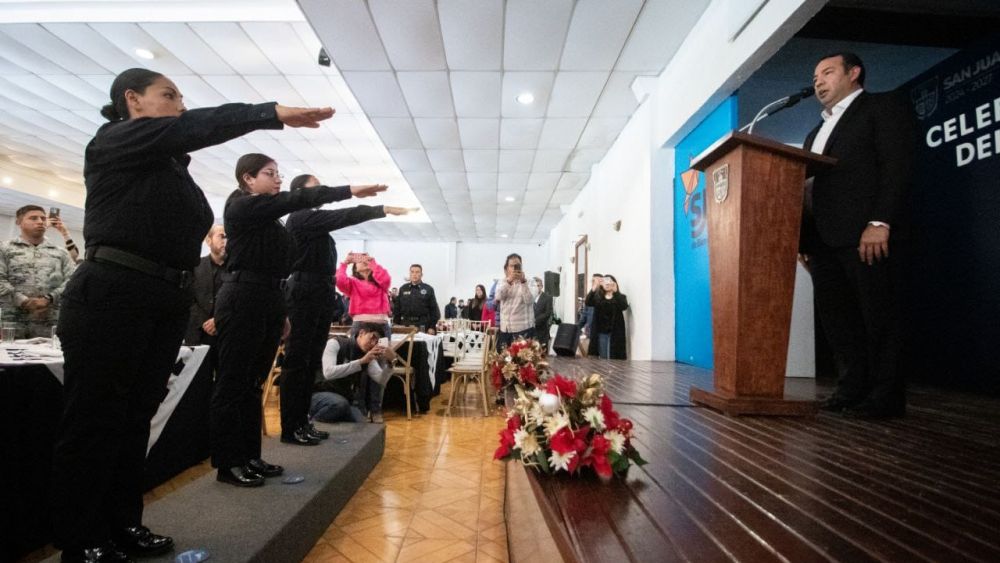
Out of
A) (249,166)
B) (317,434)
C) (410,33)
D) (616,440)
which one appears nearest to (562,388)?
(616,440)

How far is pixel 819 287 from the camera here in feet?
5.67

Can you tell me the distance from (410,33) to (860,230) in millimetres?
3243

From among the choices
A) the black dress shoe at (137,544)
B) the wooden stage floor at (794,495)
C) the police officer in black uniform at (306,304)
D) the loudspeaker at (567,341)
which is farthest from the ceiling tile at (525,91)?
the black dress shoe at (137,544)

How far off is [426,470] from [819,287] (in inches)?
79.5

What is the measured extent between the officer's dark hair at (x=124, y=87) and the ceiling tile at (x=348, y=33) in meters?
2.41

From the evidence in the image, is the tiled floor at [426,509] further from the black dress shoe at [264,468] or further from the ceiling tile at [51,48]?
the ceiling tile at [51,48]

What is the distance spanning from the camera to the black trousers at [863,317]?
1502mm

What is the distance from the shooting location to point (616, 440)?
991 mm

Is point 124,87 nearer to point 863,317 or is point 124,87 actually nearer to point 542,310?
point 863,317

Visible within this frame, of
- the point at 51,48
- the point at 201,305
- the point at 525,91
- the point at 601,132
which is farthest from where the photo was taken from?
the point at 601,132

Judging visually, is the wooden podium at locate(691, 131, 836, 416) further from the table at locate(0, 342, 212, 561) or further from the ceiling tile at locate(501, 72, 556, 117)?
the ceiling tile at locate(501, 72, 556, 117)

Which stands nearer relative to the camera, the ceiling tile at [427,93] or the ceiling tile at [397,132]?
the ceiling tile at [427,93]

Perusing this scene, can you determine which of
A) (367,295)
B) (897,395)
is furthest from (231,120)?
(367,295)

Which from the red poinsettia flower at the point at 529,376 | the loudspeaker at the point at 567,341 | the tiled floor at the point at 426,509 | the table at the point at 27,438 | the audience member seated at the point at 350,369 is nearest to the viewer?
the table at the point at 27,438
